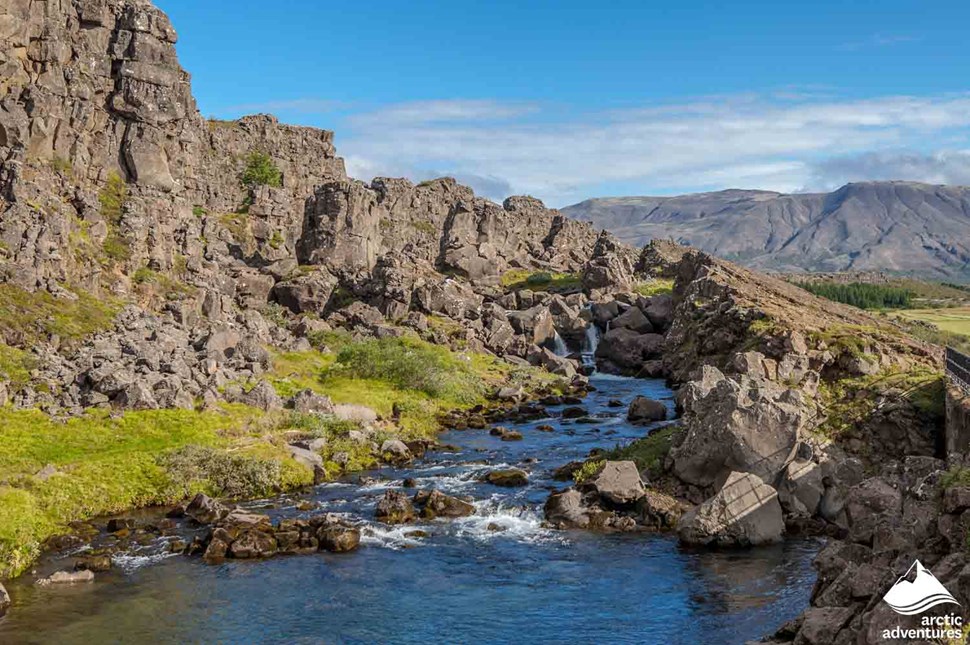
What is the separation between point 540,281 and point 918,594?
14222 cm

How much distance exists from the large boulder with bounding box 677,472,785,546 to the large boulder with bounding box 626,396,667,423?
30.2 m

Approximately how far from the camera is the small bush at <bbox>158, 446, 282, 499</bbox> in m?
48.0

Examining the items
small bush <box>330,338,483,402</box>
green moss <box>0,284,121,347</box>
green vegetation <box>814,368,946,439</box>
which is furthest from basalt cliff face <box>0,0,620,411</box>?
green vegetation <box>814,368,946,439</box>

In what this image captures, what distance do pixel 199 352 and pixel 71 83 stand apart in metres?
36.8

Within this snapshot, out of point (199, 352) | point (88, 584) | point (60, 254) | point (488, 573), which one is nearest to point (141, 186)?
point (60, 254)

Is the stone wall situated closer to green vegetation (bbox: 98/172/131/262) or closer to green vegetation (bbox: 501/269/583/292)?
green vegetation (bbox: 98/172/131/262)

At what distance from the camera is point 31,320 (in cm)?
6128

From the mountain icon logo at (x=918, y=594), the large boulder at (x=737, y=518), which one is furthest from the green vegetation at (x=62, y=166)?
the mountain icon logo at (x=918, y=594)

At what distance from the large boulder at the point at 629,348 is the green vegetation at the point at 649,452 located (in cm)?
5316

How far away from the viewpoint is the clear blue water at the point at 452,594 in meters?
29.9

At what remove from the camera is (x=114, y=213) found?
85.5m

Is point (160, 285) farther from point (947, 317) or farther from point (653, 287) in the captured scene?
point (947, 317)

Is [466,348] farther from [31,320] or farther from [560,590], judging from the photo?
[560,590]

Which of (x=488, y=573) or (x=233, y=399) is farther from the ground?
(x=233, y=399)
